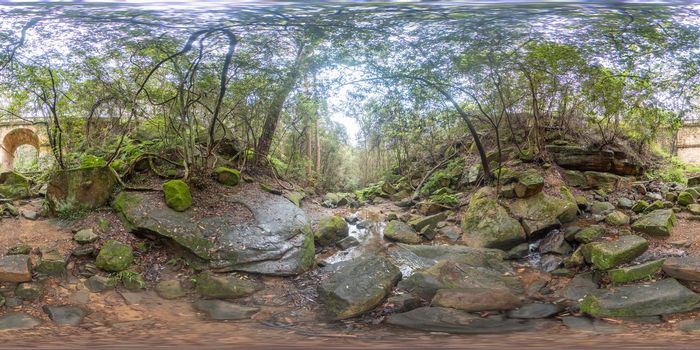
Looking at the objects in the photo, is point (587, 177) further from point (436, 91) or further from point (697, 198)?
point (436, 91)

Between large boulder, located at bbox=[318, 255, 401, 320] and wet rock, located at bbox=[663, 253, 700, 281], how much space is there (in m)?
0.80

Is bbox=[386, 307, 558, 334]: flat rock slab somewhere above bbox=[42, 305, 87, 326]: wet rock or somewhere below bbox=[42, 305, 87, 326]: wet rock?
below

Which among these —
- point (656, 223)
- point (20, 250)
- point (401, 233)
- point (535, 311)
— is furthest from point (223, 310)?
point (656, 223)

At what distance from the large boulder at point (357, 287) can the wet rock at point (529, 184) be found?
544mm

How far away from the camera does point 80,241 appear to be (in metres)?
1.10

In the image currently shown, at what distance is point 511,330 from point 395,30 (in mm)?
968

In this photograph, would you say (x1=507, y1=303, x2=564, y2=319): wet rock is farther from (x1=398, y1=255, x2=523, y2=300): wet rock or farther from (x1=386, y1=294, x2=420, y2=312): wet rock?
(x1=386, y1=294, x2=420, y2=312): wet rock

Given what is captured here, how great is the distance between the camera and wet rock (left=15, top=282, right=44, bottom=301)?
976mm

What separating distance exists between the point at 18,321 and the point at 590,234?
1702mm

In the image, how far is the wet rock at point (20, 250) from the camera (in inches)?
41.9

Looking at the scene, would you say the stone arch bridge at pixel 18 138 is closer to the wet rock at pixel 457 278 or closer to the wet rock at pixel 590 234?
the wet rock at pixel 457 278

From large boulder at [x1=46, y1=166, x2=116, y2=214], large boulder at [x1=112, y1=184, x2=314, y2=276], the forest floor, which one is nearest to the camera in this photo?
the forest floor

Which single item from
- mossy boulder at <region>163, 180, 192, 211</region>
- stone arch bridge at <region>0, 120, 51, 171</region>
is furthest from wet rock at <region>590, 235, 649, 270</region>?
stone arch bridge at <region>0, 120, 51, 171</region>

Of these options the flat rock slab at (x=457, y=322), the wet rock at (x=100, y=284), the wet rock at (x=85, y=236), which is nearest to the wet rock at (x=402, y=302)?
the flat rock slab at (x=457, y=322)
